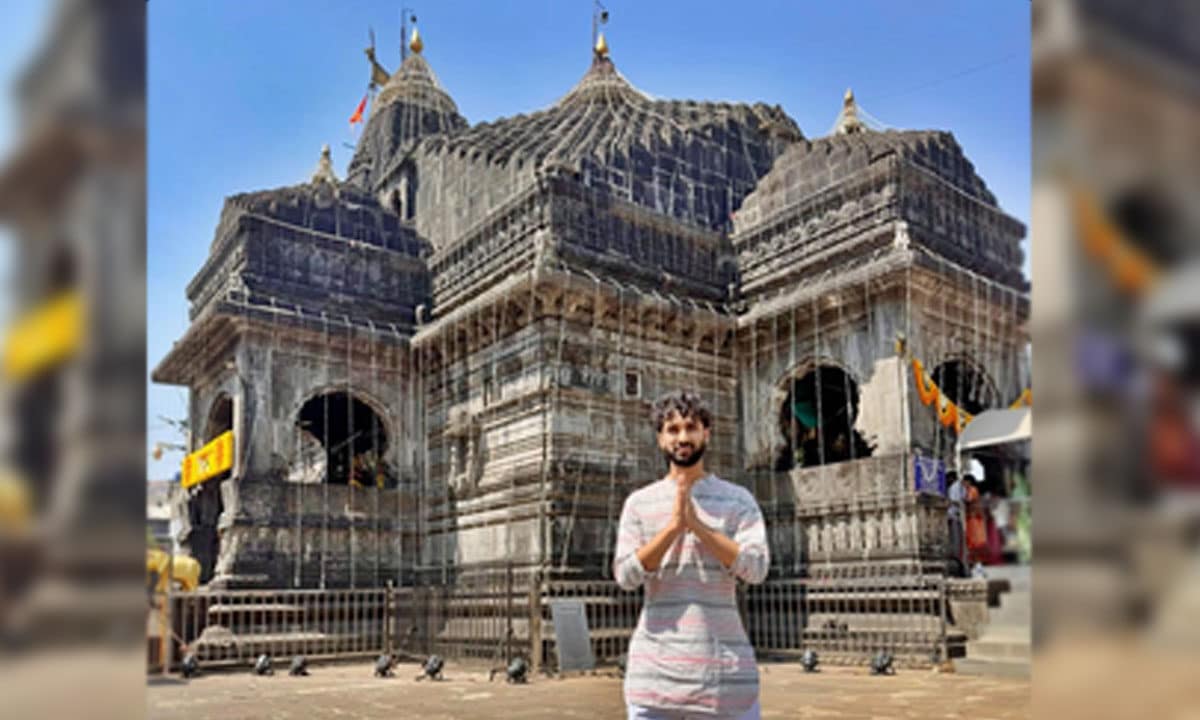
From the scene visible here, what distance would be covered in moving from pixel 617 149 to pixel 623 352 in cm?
405

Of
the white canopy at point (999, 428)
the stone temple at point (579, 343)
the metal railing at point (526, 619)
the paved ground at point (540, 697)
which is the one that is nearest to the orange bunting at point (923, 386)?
the stone temple at point (579, 343)

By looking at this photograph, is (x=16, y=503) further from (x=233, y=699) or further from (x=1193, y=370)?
(x=233, y=699)

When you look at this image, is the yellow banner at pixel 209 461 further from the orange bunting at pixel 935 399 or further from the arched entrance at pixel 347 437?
the orange bunting at pixel 935 399

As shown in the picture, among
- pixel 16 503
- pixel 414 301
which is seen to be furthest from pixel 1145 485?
pixel 414 301

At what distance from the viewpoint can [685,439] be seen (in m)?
3.10

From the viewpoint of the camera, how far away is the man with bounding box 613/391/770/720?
9.47ft

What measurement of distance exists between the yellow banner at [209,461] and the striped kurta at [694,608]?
1506cm

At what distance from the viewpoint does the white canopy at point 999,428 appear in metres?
1.80

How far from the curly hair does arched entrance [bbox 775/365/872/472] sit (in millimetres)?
14131

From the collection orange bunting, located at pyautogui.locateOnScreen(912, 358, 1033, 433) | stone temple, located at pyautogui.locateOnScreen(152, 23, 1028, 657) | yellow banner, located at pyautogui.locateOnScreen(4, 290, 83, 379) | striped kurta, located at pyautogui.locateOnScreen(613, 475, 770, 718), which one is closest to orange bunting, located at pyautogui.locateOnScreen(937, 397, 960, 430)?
orange bunting, located at pyautogui.locateOnScreen(912, 358, 1033, 433)

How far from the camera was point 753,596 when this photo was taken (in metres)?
15.9

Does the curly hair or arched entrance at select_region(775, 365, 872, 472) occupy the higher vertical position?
arched entrance at select_region(775, 365, 872, 472)

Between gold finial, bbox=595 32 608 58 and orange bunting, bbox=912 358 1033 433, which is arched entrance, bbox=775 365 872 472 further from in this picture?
gold finial, bbox=595 32 608 58

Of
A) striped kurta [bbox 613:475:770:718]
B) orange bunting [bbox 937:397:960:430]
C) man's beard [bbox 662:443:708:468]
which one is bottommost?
striped kurta [bbox 613:475:770:718]
